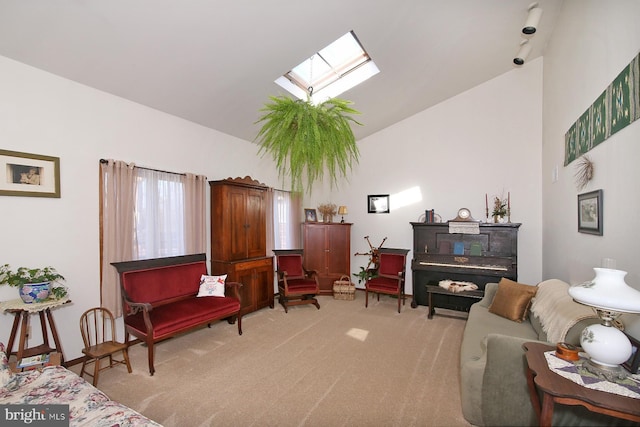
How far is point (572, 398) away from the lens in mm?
1255

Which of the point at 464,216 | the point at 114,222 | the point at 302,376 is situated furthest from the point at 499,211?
the point at 114,222

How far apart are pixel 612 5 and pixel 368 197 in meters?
4.17

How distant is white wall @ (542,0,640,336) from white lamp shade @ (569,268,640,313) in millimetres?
616

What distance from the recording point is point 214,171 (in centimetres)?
438

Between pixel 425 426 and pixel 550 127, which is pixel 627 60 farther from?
pixel 425 426

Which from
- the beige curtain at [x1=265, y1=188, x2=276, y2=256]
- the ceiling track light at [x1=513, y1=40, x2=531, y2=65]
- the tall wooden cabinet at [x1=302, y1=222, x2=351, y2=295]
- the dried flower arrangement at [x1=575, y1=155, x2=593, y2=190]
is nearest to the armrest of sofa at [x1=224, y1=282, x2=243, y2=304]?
the beige curtain at [x1=265, y1=188, x2=276, y2=256]

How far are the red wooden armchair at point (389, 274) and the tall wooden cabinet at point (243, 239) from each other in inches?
68.0

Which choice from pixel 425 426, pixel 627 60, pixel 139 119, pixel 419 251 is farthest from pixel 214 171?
pixel 627 60

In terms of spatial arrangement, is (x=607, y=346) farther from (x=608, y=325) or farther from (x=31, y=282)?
(x=31, y=282)

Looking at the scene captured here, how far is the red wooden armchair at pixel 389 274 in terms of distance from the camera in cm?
469

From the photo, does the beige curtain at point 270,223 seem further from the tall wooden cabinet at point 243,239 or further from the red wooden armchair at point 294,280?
the tall wooden cabinet at point 243,239

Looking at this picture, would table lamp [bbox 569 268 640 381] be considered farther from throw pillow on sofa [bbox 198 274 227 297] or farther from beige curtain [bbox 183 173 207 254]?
beige curtain [bbox 183 173 207 254]

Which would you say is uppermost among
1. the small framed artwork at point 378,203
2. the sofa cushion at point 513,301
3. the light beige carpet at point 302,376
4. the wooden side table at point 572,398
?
the small framed artwork at point 378,203

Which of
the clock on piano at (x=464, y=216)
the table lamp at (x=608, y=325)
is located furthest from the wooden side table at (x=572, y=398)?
the clock on piano at (x=464, y=216)
